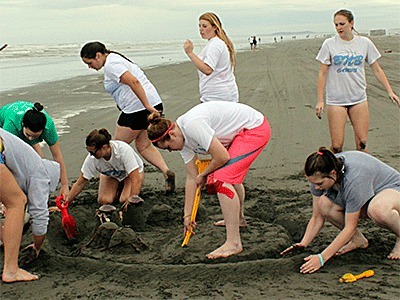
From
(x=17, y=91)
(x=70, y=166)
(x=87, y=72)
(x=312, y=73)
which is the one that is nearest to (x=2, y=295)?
(x=70, y=166)

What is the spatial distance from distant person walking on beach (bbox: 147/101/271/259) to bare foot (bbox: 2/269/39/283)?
126 centimetres

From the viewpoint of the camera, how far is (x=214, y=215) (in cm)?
562

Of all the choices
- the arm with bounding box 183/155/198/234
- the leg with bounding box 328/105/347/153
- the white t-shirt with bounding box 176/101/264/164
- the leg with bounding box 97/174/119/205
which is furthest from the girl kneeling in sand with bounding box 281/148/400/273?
the leg with bounding box 97/174/119/205

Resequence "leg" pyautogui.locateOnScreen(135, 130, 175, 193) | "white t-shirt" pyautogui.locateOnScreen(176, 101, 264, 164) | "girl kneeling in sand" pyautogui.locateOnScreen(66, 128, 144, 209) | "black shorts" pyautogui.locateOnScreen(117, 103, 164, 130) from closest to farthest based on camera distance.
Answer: "white t-shirt" pyautogui.locateOnScreen(176, 101, 264, 164) < "girl kneeling in sand" pyautogui.locateOnScreen(66, 128, 144, 209) < "black shorts" pyautogui.locateOnScreen(117, 103, 164, 130) < "leg" pyautogui.locateOnScreen(135, 130, 175, 193)

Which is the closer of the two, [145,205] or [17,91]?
[145,205]

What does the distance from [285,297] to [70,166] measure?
4563 mm

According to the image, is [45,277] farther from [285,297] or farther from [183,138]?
[285,297]

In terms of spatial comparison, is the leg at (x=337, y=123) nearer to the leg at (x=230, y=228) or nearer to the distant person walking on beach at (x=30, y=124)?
the leg at (x=230, y=228)

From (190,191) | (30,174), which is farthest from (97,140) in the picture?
(30,174)

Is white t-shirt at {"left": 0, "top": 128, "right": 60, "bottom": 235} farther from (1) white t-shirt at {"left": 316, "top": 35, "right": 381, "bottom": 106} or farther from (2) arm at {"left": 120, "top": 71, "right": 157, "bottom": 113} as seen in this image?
(1) white t-shirt at {"left": 316, "top": 35, "right": 381, "bottom": 106}

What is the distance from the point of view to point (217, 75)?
19.2ft

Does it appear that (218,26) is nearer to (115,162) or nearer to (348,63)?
(348,63)

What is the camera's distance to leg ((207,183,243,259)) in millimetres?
4395

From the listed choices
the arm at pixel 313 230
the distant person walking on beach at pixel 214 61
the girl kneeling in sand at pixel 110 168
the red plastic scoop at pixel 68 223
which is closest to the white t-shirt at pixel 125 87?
the girl kneeling in sand at pixel 110 168
